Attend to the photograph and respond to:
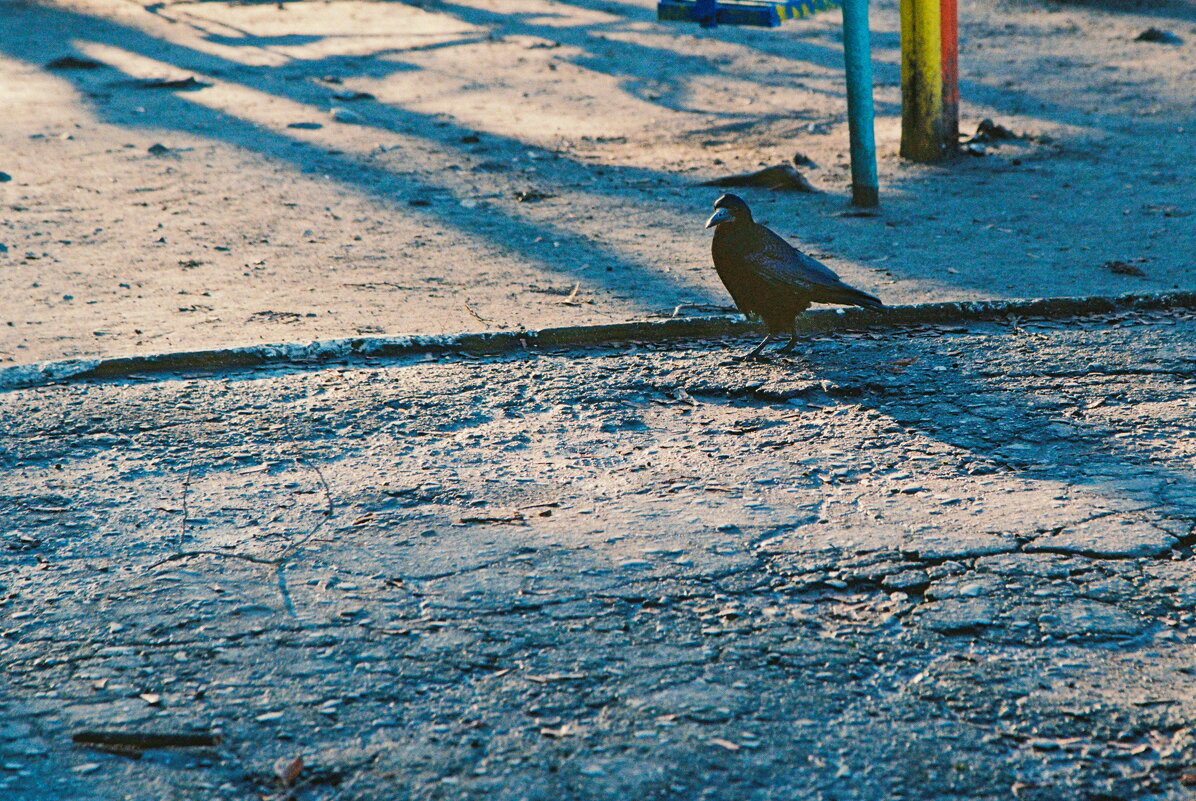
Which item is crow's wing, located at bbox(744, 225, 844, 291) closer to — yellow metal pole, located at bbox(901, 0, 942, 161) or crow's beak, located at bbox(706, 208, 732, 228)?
crow's beak, located at bbox(706, 208, 732, 228)

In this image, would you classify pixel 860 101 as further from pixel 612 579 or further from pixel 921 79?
pixel 612 579

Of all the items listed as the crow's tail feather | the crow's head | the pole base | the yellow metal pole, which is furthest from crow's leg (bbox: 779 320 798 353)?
the yellow metal pole

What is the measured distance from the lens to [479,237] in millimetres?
5016

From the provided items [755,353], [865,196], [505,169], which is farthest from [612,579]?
[505,169]

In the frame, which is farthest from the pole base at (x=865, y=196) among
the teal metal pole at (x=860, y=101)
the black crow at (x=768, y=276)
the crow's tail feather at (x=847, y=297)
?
the crow's tail feather at (x=847, y=297)

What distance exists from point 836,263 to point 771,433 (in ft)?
5.38

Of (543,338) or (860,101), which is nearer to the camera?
(543,338)

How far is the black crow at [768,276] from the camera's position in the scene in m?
3.52

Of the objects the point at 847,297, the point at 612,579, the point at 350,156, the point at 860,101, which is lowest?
the point at 612,579

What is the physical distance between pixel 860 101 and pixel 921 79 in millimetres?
892

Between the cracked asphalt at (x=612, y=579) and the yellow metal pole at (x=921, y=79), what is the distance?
9.30 feet

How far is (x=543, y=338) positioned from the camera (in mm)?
3730

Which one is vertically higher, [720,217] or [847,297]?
[720,217]

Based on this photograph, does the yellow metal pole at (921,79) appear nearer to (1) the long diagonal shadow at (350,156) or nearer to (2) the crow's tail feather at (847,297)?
(1) the long diagonal shadow at (350,156)
